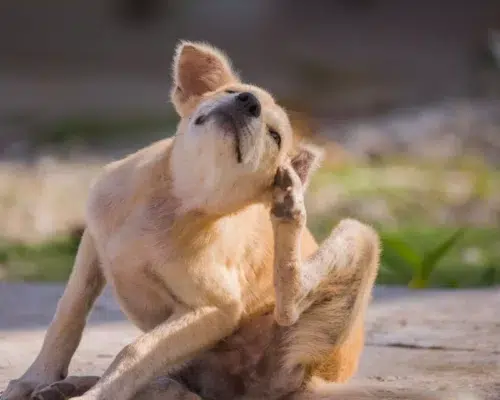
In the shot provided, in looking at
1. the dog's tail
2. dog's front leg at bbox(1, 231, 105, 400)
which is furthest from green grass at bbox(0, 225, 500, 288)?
dog's front leg at bbox(1, 231, 105, 400)

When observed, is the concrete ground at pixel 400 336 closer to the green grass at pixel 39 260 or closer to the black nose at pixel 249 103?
the green grass at pixel 39 260

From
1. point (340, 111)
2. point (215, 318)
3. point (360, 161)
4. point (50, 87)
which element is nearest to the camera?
point (215, 318)

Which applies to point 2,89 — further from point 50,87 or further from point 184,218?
point 184,218

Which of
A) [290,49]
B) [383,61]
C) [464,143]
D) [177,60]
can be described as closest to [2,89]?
[290,49]

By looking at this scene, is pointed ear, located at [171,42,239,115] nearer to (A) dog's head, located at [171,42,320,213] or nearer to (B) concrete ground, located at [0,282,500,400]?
(A) dog's head, located at [171,42,320,213]

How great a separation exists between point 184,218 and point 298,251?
0.36 metres

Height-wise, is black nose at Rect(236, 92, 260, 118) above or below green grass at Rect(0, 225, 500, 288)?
above

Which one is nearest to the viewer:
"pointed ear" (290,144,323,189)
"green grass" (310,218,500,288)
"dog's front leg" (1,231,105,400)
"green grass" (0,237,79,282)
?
"pointed ear" (290,144,323,189)

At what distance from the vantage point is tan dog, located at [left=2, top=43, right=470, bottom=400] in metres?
3.64

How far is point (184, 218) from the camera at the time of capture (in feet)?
12.3

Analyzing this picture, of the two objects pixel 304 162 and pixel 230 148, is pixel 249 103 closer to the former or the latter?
pixel 230 148

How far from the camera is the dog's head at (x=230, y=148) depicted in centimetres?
360

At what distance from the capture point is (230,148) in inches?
141

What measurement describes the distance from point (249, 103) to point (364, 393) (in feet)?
3.35
